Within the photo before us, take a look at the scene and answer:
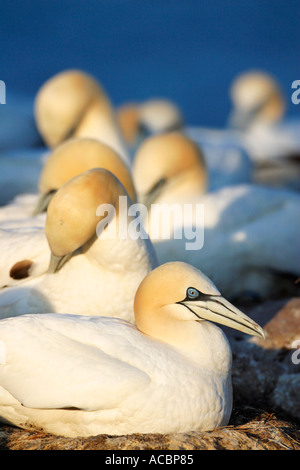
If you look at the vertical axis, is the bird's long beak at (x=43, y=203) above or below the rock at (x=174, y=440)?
above

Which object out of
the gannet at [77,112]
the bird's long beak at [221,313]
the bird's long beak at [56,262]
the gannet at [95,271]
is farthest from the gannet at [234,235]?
the bird's long beak at [221,313]

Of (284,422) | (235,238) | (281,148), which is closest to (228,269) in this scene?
(235,238)

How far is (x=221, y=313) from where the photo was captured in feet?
13.3

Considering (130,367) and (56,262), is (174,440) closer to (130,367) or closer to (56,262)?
(130,367)

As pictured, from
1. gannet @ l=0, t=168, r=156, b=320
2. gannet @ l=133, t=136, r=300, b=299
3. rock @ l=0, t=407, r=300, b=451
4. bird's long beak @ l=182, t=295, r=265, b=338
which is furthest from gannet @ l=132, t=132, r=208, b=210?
rock @ l=0, t=407, r=300, b=451

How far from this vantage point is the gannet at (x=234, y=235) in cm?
613

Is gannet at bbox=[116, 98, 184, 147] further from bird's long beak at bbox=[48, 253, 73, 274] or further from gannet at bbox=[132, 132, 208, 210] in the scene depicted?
bird's long beak at bbox=[48, 253, 73, 274]

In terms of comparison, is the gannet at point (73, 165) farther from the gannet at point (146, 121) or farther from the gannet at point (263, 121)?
the gannet at point (263, 121)

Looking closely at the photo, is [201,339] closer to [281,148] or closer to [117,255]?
[117,255]

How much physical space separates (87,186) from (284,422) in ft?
5.18

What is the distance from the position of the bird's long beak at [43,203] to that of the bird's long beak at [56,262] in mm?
1069

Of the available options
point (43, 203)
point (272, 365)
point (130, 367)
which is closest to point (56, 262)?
point (130, 367)

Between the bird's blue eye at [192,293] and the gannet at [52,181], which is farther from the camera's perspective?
the gannet at [52,181]

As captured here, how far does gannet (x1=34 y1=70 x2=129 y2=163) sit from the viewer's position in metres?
7.49
